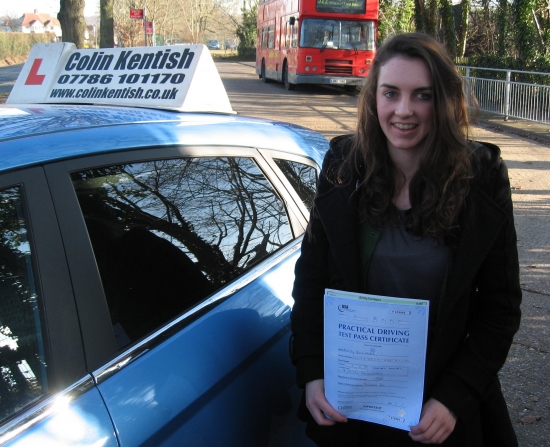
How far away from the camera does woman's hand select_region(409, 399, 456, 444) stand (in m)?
1.78

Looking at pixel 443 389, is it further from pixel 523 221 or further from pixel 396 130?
pixel 523 221

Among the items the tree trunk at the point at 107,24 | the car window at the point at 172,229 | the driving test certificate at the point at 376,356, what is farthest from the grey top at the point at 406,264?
the tree trunk at the point at 107,24

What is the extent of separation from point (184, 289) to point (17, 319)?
0.54m

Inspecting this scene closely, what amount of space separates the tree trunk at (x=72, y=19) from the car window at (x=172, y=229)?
11.9m

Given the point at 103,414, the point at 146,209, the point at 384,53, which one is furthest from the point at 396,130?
the point at 103,414

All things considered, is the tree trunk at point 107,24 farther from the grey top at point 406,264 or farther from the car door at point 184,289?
the grey top at point 406,264

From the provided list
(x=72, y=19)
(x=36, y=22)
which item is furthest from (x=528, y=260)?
(x=36, y=22)

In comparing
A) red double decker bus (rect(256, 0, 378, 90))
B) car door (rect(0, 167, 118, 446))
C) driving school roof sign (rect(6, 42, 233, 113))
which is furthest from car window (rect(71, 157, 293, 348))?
red double decker bus (rect(256, 0, 378, 90))

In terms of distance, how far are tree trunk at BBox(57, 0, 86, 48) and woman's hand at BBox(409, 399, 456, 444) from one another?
12.9 metres

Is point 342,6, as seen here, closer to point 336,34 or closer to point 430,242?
point 336,34

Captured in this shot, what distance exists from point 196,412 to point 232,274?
1.75 ft

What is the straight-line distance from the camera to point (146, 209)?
79.5 inches

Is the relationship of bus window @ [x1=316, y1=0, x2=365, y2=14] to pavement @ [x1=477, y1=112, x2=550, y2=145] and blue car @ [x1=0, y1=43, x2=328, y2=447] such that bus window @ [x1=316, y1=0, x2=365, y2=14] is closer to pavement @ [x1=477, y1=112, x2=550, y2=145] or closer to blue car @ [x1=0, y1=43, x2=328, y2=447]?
pavement @ [x1=477, y1=112, x2=550, y2=145]

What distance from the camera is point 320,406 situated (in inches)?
73.4
